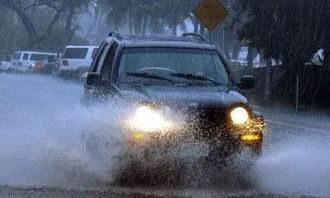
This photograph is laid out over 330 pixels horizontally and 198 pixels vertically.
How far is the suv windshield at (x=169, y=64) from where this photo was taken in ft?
29.2

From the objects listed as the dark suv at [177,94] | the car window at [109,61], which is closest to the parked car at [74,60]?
the car window at [109,61]

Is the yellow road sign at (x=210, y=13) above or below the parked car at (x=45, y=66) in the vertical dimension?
above

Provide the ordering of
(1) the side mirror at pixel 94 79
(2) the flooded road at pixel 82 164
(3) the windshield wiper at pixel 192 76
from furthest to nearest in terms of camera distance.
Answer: (1) the side mirror at pixel 94 79 → (3) the windshield wiper at pixel 192 76 → (2) the flooded road at pixel 82 164

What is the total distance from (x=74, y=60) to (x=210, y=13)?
1194 cm

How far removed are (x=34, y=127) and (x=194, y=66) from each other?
16.9 feet

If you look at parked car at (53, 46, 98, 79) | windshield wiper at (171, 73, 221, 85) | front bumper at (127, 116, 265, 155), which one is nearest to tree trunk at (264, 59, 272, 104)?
parked car at (53, 46, 98, 79)

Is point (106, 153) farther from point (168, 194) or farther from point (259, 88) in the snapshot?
point (259, 88)

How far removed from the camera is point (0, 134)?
12.2 m

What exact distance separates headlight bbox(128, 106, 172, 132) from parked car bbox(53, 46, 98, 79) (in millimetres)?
24480

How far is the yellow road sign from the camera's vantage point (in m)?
22.3

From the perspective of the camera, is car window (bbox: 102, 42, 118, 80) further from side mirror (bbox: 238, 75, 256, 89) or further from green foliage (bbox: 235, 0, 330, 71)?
green foliage (bbox: 235, 0, 330, 71)

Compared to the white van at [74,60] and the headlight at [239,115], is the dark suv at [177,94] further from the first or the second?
the white van at [74,60]

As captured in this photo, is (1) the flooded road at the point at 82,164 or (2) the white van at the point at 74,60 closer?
(1) the flooded road at the point at 82,164

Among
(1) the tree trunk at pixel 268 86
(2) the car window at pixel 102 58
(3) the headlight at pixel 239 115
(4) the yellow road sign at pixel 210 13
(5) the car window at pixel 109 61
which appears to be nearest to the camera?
(3) the headlight at pixel 239 115
